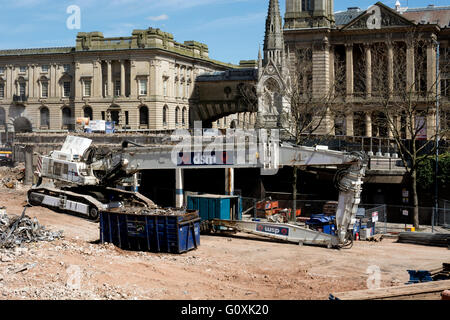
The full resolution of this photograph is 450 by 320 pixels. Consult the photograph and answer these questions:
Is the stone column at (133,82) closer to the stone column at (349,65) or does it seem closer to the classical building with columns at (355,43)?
the classical building with columns at (355,43)

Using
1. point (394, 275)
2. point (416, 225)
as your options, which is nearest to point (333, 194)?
point (416, 225)

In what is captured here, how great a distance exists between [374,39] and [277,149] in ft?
138

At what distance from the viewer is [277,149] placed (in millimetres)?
27047

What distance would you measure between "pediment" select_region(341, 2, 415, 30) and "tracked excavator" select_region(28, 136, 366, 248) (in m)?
38.9

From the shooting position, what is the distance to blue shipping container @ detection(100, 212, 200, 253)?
24250 millimetres

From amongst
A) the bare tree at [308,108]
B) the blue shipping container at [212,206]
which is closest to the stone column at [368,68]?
the bare tree at [308,108]

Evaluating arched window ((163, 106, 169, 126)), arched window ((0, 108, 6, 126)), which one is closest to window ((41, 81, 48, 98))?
arched window ((0, 108, 6, 126))

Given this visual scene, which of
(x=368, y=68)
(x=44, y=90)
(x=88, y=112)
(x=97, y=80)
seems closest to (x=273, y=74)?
(x=368, y=68)

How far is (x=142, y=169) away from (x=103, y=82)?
5157 cm

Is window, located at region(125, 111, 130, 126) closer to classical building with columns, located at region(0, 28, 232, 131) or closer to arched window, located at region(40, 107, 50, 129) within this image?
classical building with columns, located at region(0, 28, 232, 131)

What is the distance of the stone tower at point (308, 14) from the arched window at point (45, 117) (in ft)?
129

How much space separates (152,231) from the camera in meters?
24.5

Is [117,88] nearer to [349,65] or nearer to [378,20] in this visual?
[349,65]
